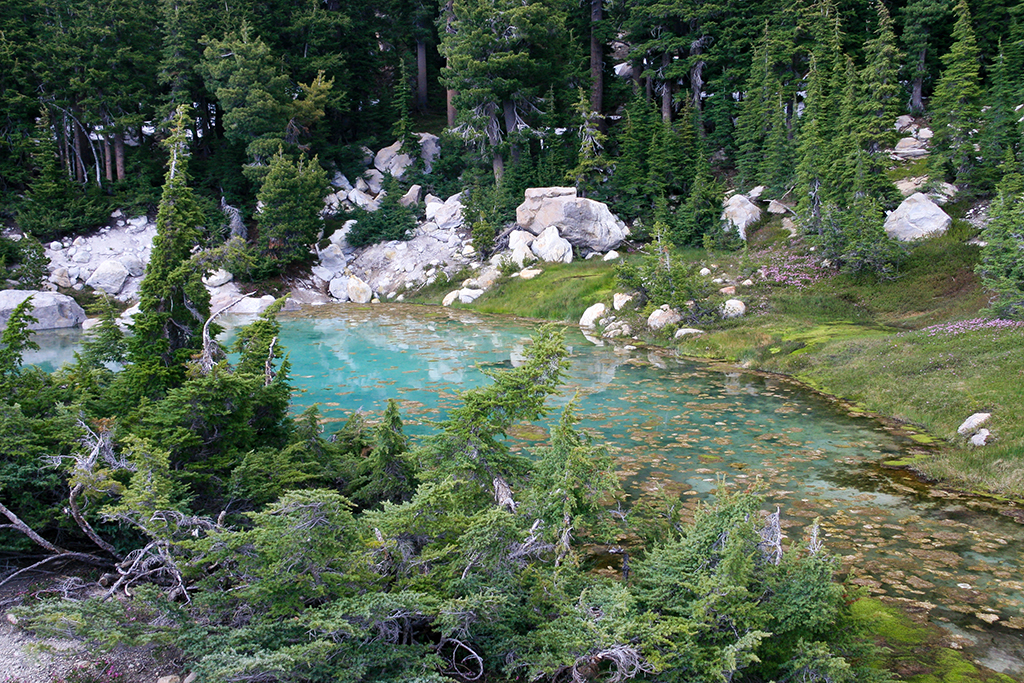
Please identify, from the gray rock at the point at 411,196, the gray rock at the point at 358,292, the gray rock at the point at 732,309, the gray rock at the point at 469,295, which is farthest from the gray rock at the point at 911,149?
the gray rock at the point at 358,292

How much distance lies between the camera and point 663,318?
855 inches

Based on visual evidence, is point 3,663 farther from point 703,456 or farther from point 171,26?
point 171,26

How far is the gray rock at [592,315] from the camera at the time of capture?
24.3 meters

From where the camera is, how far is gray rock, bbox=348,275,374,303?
35.0 metres

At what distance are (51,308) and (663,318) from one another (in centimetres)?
2535

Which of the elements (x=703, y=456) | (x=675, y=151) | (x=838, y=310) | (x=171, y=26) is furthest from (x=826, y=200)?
(x=171, y=26)

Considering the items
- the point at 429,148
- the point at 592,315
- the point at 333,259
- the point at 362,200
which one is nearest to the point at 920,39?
the point at 592,315

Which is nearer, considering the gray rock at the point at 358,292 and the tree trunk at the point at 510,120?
the gray rock at the point at 358,292

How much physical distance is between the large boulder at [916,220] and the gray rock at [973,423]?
1318cm

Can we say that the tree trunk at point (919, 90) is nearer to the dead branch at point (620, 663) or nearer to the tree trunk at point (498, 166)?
the tree trunk at point (498, 166)

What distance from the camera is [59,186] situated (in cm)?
3441

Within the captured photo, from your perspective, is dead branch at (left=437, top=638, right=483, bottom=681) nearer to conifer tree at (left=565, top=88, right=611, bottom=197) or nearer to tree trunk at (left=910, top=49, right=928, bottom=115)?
conifer tree at (left=565, top=88, right=611, bottom=197)

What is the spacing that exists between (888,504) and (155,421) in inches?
371

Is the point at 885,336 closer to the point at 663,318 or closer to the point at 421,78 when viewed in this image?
the point at 663,318
